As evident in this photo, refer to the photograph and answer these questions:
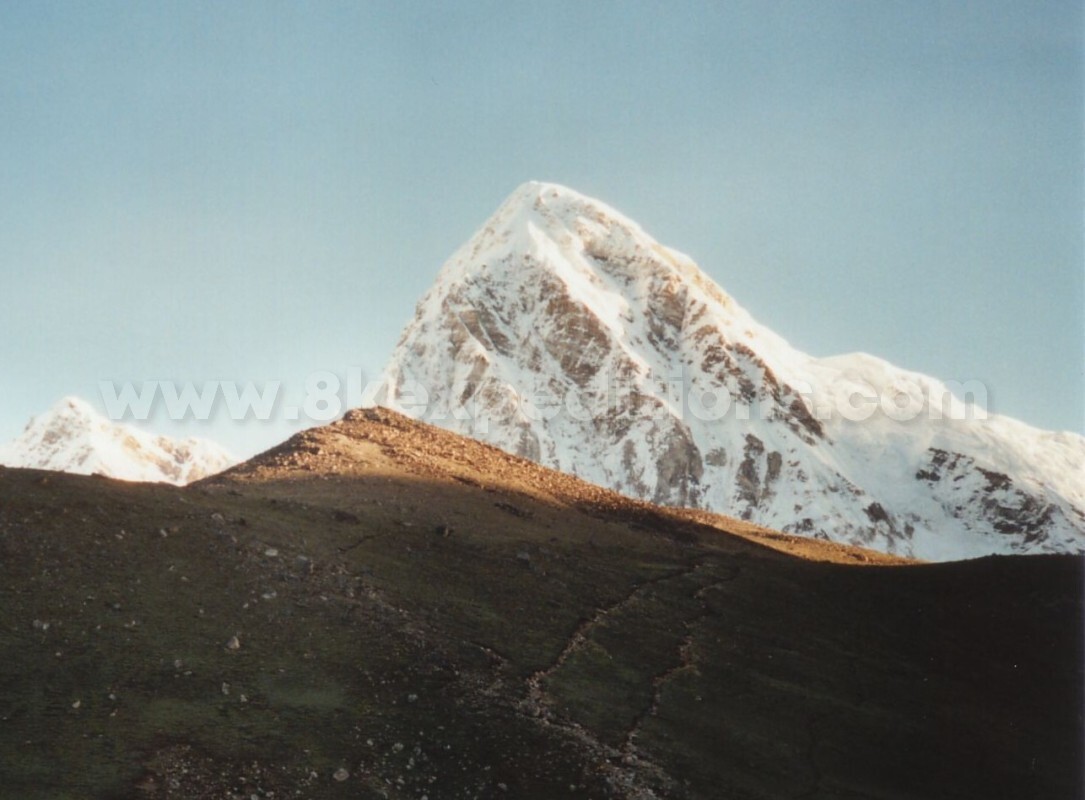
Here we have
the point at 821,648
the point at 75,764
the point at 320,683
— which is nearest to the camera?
the point at 75,764

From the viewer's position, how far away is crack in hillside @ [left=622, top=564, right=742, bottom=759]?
2462cm

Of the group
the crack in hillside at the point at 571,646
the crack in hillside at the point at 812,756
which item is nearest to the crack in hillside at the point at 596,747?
the crack in hillside at the point at 571,646

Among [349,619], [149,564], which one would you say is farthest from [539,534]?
[149,564]

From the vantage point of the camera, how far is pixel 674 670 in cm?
2992

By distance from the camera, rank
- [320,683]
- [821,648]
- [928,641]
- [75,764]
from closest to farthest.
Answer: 1. [75,764]
2. [320,683]
3. [821,648]
4. [928,641]

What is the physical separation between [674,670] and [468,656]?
652cm

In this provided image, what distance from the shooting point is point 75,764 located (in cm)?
1833

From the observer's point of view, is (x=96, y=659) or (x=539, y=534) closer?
(x=96, y=659)

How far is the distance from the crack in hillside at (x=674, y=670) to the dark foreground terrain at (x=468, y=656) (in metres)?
0.11

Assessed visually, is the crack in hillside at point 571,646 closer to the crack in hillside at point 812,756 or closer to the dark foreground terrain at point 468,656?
the dark foreground terrain at point 468,656

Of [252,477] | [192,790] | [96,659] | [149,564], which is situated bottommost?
[192,790]

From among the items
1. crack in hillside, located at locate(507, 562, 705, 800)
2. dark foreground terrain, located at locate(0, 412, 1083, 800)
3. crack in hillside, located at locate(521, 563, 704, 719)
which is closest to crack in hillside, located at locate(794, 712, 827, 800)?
dark foreground terrain, located at locate(0, 412, 1083, 800)

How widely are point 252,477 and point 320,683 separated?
19.2m

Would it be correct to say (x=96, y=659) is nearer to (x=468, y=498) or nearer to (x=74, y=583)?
(x=74, y=583)
